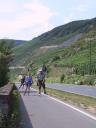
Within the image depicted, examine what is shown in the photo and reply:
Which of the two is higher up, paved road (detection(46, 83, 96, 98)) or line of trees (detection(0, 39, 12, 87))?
line of trees (detection(0, 39, 12, 87))

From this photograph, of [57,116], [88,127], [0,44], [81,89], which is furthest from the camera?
[0,44]

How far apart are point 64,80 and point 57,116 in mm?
66513

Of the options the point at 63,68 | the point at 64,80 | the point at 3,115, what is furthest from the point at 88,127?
the point at 63,68

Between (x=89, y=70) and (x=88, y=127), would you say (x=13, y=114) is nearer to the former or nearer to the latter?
(x=88, y=127)

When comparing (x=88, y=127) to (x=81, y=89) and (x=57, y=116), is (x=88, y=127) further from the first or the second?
(x=81, y=89)

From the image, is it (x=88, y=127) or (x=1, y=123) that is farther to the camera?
(x=88, y=127)

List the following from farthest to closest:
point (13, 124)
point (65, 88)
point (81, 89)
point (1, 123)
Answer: point (65, 88) → point (81, 89) → point (13, 124) → point (1, 123)

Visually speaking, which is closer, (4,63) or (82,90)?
(82,90)

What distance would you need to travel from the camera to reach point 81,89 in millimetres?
43156

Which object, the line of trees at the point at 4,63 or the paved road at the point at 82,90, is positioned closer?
the paved road at the point at 82,90

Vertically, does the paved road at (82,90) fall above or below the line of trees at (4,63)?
below

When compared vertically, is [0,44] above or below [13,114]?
above

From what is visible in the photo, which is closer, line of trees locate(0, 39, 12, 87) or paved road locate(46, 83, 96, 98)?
paved road locate(46, 83, 96, 98)

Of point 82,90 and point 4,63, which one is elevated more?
point 4,63
